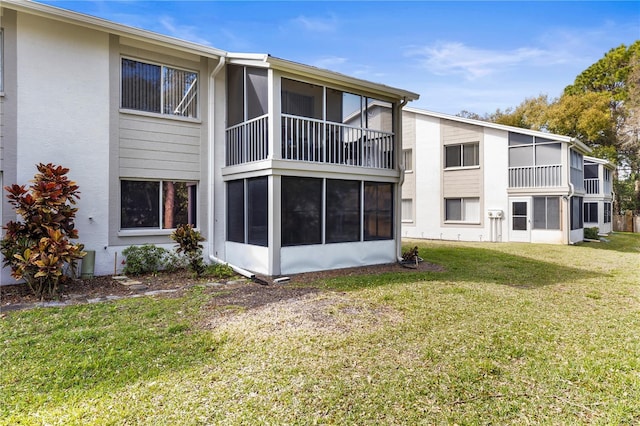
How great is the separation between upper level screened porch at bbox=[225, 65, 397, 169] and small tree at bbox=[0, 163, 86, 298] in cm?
399

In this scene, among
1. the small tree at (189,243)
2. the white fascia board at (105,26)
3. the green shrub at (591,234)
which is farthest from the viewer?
the green shrub at (591,234)

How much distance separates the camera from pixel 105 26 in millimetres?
8047

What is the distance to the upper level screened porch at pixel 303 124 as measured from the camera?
882 cm

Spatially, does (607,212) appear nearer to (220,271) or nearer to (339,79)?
(339,79)

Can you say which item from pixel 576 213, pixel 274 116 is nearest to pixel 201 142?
pixel 274 116

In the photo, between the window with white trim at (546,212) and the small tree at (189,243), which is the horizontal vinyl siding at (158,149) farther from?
the window with white trim at (546,212)

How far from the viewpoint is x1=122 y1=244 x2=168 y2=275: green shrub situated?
341 inches

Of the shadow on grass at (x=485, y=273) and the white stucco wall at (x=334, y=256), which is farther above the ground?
the white stucco wall at (x=334, y=256)

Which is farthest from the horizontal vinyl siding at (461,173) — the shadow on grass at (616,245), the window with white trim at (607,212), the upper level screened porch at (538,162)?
the window with white trim at (607,212)

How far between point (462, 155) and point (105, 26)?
16.6m

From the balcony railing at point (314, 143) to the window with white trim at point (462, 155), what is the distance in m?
9.90

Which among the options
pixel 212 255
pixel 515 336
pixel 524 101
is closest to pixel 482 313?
pixel 515 336

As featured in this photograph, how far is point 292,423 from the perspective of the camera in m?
2.95

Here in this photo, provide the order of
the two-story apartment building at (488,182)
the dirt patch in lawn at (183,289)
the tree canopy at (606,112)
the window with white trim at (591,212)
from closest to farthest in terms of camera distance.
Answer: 1. the dirt patch in lawn at (183,289)
2. the two-story apartment building at (488,182)
3. the window with white trim at (591,212)
4. the tree canopy at (606,112)
